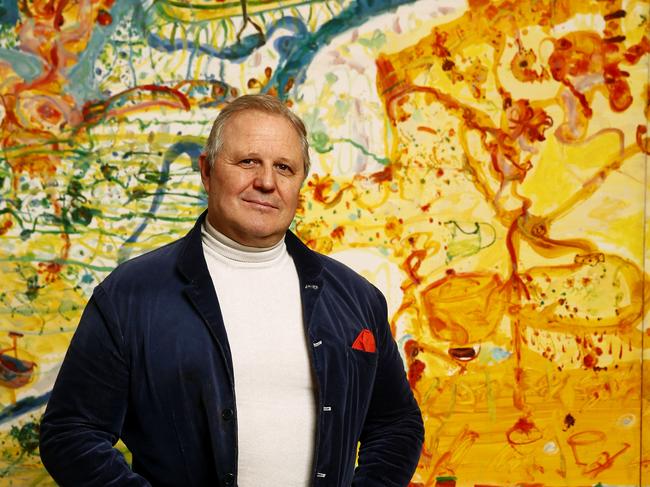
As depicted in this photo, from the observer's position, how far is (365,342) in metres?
1.89

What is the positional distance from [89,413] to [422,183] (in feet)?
4.91

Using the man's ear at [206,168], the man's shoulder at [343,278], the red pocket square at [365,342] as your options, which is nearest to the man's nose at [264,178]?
the man's ear at [206,168]

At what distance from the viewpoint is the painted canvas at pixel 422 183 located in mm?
2738

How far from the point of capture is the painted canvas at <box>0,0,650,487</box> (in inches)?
108

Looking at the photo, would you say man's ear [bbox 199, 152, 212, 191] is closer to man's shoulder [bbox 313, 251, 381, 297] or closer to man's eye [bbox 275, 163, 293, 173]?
man's eye [bbox 275, 163, 293, 173]

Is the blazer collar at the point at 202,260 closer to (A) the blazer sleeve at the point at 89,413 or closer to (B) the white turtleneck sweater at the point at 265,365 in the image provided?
(B) the white turtleneck sweater at the point at 265,365

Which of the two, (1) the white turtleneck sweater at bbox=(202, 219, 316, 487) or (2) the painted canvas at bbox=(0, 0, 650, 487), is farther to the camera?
Result: (2) the painted canvas at bbox=(0, 0, 650, 487)

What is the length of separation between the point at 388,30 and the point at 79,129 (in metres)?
0.98

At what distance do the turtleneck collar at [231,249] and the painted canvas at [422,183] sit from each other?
3.16 ft

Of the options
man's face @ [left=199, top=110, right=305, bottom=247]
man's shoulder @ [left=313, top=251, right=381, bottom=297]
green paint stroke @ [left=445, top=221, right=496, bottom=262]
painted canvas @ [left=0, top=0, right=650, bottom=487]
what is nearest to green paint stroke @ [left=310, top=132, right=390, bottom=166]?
painted canvas @ [left=0, top=0, right=650, bottom=487]

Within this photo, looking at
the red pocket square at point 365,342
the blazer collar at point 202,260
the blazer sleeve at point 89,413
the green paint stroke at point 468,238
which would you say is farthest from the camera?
the green paint stroke at point 468,238

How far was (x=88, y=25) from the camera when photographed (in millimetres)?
2727

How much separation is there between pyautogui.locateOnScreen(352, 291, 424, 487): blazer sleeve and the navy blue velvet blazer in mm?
114

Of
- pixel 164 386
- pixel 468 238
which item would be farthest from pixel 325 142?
pixel 164 386
